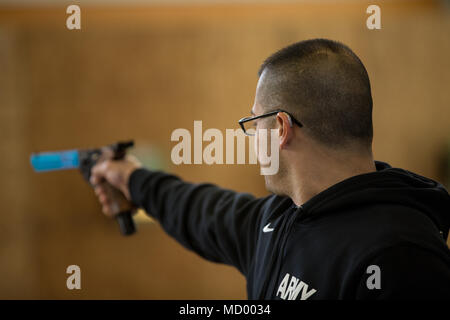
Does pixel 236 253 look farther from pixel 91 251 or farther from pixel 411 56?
pixel 411 56

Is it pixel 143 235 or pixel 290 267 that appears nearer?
pixel 290 267

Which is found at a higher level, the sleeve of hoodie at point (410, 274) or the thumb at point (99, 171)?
the thumb at point (99, 171)

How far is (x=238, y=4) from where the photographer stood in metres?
2.74

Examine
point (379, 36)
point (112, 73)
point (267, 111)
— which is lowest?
point (267, 111)

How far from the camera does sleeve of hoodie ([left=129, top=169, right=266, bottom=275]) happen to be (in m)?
0.96

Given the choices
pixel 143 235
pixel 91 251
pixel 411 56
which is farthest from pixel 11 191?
pixel 411 56

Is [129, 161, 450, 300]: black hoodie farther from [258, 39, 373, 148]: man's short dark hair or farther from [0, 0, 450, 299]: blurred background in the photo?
[0, 0, 450, 299]: blurred background

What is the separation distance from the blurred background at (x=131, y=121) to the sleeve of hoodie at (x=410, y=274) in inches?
75.3

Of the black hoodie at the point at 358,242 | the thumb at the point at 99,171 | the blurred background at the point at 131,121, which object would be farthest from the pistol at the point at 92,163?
the blurred background at the point at 131,121

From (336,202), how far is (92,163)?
95 cm

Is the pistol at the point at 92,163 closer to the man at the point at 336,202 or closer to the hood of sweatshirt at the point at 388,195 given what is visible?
the man at the point at 336,202

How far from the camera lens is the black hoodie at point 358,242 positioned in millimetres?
523

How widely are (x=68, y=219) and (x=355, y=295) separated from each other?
7.55ft

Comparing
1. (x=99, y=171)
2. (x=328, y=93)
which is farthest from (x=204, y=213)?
(x=328, y=93)
